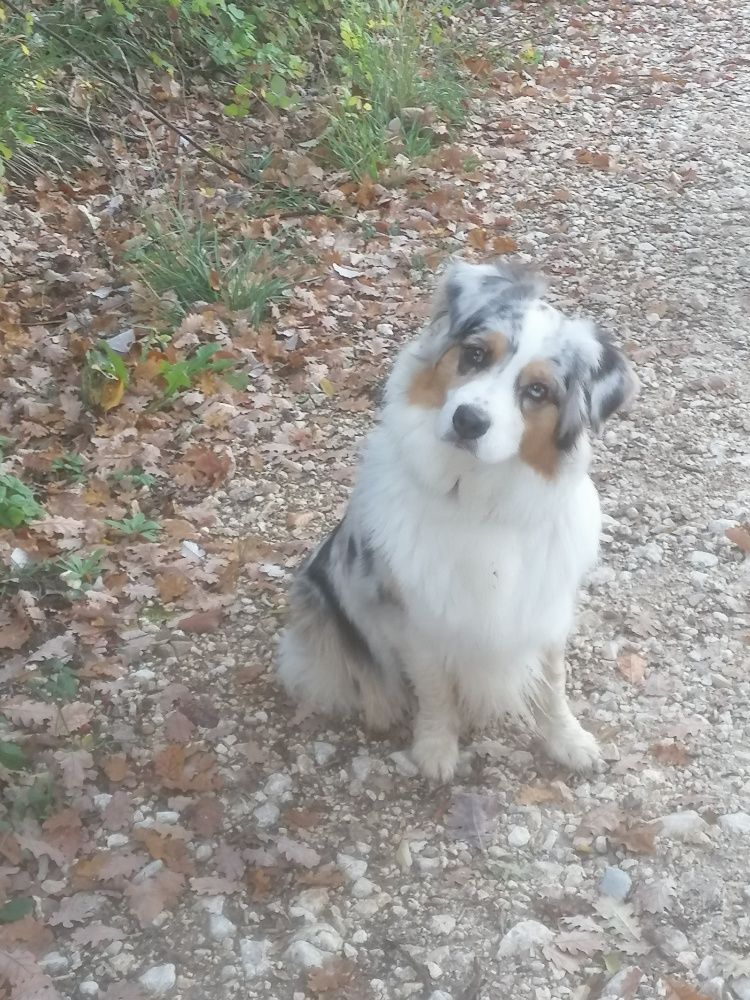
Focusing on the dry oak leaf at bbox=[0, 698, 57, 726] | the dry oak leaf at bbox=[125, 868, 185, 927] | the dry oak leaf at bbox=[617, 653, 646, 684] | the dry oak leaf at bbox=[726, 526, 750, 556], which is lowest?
the dry oak leaf at bbox=[125, 868, 185, 927]

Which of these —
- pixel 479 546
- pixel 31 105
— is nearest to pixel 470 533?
pixel 479 546

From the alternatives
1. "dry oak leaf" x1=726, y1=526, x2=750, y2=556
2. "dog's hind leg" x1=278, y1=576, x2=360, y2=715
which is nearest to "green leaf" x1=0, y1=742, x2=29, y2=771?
"dog's hind leg" x1=278, y1=576, x2=360, y2=715

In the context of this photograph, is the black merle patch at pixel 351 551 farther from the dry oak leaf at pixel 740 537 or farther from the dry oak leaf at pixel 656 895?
the dry oak leaf at pixel 740 537

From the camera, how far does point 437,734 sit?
334 cm

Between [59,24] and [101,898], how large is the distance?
5.84 meters

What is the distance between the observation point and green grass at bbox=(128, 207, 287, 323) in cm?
527

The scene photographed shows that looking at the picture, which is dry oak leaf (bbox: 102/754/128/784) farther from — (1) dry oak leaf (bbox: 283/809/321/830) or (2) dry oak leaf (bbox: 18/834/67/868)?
(1) dry oak leaf (bbox: 283/809/321/830)

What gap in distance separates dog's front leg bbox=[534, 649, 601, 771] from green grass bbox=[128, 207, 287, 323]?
2877 mm

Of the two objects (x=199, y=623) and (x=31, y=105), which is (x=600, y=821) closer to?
(x=199, y=623)

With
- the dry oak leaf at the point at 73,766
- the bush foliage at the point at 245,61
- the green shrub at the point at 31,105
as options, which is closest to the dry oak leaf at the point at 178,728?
the dry oak leaf at the point at 73,766

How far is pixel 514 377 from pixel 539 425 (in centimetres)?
15

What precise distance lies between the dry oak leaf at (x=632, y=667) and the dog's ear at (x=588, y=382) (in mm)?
1420

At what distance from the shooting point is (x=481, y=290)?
2.70 metres

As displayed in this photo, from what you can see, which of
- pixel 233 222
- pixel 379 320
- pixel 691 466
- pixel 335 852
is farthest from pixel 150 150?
pixel 335 852
